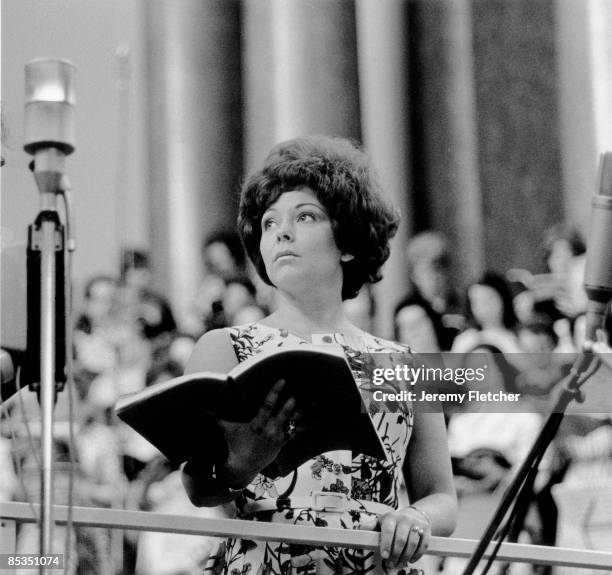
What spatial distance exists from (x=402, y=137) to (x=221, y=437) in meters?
1.16

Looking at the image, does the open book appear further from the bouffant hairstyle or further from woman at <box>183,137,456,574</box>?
the bouffant hairstyle

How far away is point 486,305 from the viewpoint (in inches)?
98.5

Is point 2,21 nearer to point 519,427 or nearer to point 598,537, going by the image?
point 519,427

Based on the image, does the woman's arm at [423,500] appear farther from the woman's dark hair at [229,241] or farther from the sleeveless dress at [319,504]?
the woman's dark hair at [229,241]

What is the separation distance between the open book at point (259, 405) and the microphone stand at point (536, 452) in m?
0.28

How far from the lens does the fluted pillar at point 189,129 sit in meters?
2.59

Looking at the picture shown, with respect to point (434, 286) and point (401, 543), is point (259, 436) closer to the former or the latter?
point (401, 543)

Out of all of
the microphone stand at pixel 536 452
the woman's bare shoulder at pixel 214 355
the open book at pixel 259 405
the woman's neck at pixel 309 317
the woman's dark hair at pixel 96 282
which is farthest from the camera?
the woman's dark hair at pixel 96 282

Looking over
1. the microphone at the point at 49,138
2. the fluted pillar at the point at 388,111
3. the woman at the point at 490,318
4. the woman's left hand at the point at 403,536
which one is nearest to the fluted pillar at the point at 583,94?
the woman at the point at 490,318

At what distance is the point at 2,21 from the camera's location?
262cm

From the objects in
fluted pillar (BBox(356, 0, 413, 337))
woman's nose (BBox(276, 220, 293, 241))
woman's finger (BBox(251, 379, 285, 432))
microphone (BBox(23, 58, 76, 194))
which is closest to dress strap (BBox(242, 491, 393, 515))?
woman's finger (BBox(251, 379, 285, 432))

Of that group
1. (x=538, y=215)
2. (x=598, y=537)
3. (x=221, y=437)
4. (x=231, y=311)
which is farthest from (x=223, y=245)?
(x=598, y=537)

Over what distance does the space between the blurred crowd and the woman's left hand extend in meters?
0.78

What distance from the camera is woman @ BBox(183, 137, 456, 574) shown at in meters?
1.66
